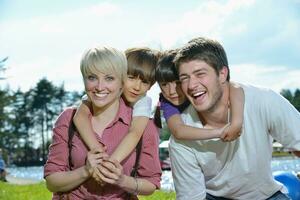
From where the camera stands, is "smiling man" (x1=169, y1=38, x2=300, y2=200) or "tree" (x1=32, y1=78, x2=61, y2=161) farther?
"tree" (x1=32, y1=78, x2=61, y2=161)

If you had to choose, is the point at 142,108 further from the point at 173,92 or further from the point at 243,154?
the point at 243,154

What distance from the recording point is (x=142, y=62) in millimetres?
3764

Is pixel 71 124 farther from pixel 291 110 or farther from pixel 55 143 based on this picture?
pixel 291 110

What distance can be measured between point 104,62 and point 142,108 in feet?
1.56

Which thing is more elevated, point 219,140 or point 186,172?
point 219,140

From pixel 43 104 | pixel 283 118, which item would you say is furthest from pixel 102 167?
pixel 43 104

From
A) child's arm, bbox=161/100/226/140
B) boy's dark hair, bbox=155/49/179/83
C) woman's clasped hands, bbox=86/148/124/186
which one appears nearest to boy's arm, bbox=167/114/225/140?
child's arm, bbox=161/100/226/140

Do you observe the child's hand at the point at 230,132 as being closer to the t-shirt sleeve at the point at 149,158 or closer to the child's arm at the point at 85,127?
Result: the t-shirt sleeve at the point at 149,158

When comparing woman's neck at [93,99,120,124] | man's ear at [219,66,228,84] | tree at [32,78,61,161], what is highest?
man's ear at [219,66,228,84]

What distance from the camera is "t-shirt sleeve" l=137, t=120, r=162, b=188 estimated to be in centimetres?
370

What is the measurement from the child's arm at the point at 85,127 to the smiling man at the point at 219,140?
25.4 inches

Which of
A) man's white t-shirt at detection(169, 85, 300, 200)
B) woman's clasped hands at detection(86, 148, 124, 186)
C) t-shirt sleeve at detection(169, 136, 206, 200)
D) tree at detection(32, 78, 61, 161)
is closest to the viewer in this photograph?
woman's clasped hands at detection(86, 148, 124, 186)

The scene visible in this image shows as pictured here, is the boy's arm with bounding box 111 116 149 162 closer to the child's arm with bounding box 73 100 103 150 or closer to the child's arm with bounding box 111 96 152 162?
the child's arm with bounding box 111 96 152 162

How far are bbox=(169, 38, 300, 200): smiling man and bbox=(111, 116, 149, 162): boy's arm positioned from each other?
35cm
